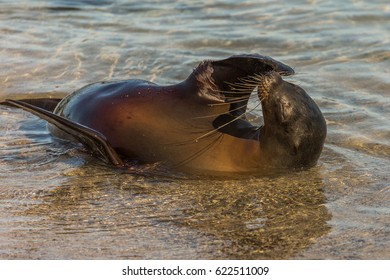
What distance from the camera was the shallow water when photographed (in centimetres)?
422

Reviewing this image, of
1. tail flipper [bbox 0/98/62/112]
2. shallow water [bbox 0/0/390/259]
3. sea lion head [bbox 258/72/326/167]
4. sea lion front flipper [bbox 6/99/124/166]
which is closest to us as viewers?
shallow water [bbox 0/0/390/259]

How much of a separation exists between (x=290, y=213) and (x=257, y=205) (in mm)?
200

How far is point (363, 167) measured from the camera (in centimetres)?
539

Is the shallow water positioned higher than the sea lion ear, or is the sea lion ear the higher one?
the sea lion ear

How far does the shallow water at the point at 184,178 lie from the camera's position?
4223 millimetres

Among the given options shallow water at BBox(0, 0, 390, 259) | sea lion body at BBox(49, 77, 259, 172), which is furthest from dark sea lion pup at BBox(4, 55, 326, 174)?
shallow water at BBox(0, 0, 390, 259)

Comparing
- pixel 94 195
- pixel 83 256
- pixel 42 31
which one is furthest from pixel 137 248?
pixel 42 31

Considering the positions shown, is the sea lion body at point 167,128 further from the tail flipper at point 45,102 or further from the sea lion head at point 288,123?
the tail flipper at point 45,102

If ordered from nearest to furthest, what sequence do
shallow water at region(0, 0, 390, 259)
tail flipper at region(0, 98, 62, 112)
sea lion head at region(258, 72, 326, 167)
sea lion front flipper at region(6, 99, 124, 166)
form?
shallow water at region(0, 0, 390, 259) → sea lion head at region(258, 72, 326, 167) → sea lion front flipper at region(6, 99, 124, 166) → tail flipper at region(0, 98, 62, 112)

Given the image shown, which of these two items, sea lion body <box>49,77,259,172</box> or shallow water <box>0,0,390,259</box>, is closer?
shallow water <box>0,0,390,259</box>

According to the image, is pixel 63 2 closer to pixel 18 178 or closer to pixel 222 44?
pixel 222 44

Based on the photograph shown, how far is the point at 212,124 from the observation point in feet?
17.3

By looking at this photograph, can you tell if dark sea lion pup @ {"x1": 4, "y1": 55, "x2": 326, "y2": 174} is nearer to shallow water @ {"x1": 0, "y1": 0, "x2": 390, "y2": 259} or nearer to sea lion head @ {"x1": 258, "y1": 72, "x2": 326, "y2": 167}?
sea lion head @ {"x1": 258, "y1": 72, "x2": 326, "y2": 167}

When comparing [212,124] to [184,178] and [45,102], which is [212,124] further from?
[45,102]
